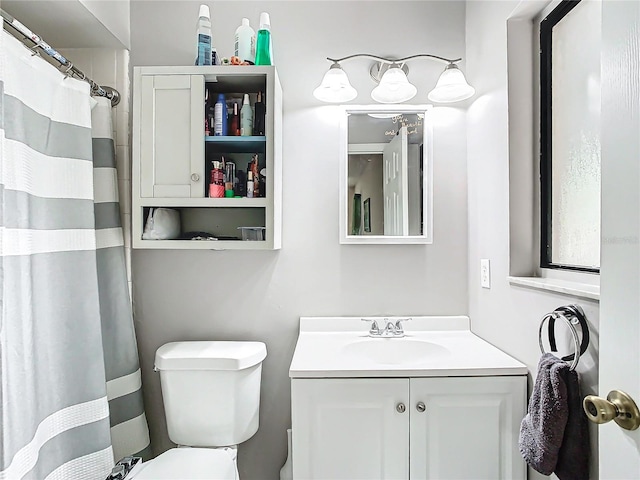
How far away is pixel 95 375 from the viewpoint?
149 centimetres

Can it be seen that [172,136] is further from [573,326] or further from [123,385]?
[573,326]

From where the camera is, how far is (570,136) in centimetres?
138

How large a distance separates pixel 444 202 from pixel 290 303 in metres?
0.80

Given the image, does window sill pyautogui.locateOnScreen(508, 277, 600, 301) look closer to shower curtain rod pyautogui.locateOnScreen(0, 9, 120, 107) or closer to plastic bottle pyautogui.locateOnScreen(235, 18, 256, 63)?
plastic bottle pyautogui.locateOnScreen(235, 18, 256, 63)

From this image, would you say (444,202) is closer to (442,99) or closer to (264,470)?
(442,99)

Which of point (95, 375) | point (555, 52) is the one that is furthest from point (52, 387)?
point (555, 52)

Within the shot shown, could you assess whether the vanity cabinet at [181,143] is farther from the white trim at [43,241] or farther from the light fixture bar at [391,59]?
the light fixture bar at [391,59]

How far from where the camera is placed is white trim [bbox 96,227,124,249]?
68.2 inches

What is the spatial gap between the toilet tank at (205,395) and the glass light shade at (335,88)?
107cm

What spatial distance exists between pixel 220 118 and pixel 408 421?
1.26 m

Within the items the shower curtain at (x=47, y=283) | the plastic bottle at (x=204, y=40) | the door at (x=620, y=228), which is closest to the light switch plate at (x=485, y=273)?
the door at (x=620, y=228)

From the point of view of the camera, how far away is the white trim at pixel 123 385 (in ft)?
5.73

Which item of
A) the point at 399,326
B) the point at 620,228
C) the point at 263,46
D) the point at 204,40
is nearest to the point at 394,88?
the point at 263,46

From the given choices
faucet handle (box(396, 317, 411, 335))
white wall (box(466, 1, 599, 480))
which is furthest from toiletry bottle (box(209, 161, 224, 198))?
white wall (box(466, 1, 599, 480))
